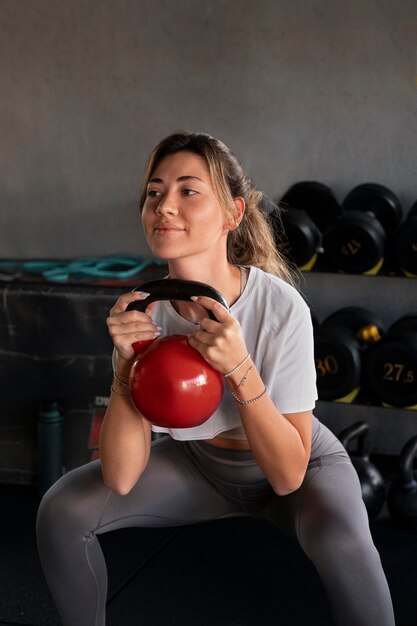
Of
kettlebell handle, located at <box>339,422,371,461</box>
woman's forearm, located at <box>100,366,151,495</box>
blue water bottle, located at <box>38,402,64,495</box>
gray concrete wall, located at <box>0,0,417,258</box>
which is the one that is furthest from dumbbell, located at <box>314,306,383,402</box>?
woman's forearm, located at <box>100,366,151,495</box>

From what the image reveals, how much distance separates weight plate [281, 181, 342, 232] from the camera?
3014 millimetres

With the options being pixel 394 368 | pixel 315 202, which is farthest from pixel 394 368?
pixel 315 202

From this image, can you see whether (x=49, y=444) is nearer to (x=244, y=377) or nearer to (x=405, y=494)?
(x=405, y=494)

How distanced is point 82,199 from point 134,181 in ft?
0.83

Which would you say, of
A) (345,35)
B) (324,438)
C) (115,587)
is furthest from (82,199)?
(324,438)

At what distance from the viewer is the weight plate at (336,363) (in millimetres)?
2676

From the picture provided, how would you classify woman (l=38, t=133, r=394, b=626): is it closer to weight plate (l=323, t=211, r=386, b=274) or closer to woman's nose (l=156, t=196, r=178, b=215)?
woman's nose (l=156, t=196, r=178, b=215)

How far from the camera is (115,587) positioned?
222 centimetres

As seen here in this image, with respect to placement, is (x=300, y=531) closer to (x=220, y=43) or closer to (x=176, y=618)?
(x=176, y=618)

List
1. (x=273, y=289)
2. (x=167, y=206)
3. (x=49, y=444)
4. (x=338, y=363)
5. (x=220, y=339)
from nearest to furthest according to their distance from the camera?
(x=220, y=339)
(x=167, y=206)
(x=273, y=289)
(x=338, y=363)
(x=49, y=444)

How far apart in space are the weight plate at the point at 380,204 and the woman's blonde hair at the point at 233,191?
1.16 metres

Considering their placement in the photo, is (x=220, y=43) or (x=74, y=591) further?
(x=220, y=43)

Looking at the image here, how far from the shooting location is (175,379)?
4.45 feet

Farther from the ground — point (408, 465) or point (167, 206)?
point (167, 206)
